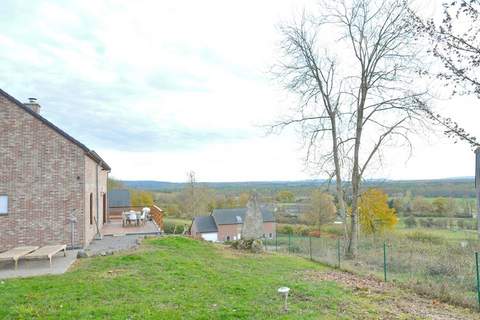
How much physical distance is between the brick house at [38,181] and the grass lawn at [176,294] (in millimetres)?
2845

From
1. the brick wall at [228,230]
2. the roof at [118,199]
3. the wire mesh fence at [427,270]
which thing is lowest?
the brick wall at [228,230]

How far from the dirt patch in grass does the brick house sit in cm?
826

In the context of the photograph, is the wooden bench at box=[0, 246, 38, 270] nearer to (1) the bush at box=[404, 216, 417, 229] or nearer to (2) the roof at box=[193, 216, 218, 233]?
(2) the roof at box=[193, 216, 218, 233]

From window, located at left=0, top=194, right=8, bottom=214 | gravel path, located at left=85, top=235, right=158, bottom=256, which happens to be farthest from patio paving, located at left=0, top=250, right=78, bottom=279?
window, located at left=0, top=194, right=8, bottom=214

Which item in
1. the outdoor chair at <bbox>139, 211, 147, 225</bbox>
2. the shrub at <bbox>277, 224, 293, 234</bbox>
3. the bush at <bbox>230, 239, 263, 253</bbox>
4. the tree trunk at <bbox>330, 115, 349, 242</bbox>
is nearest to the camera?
the bush at <bbox>230, 239, 263, 253</bbox>

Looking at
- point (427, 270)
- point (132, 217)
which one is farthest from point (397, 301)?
point (132, 217)

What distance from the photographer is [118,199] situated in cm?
2792

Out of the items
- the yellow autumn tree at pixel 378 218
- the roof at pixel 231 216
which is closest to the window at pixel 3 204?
the yellow autumn tree at pixel 378 218

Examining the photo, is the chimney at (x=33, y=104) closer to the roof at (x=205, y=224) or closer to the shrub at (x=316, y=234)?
the shrub at (x=316, y=234)

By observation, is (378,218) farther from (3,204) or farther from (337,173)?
(3,204)

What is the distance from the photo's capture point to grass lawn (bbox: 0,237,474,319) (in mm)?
6148

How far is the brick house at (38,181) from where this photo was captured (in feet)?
40.7

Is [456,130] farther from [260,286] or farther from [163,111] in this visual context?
[163,111]

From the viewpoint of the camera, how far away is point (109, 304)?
21.2 ft
